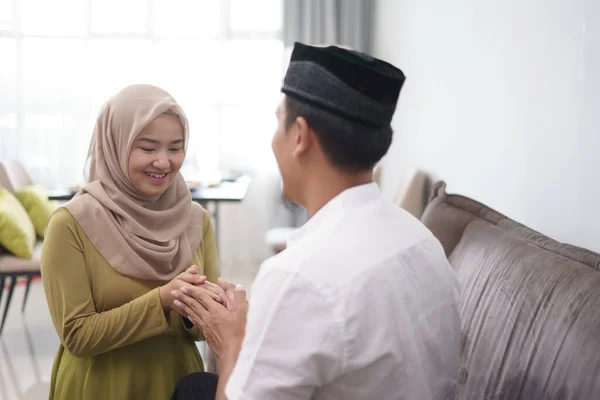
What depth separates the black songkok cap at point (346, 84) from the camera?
3.54ft

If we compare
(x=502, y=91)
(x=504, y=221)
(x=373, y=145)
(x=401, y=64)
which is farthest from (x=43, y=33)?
(x=373, y=145)

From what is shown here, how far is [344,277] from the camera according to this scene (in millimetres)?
998

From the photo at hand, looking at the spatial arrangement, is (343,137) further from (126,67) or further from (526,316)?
(126,67)

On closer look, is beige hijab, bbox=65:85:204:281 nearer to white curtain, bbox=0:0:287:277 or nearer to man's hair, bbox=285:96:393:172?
man's hair, bbox=285:96:393:172

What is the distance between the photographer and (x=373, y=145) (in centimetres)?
111

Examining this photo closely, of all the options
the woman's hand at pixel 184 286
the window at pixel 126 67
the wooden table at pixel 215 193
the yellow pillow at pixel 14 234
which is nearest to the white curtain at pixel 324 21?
the window at pixel 126 67

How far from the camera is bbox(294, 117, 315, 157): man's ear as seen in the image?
1.11 m

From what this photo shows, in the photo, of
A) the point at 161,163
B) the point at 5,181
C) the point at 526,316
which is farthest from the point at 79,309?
the point at 5,181

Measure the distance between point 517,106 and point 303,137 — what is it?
55.8 inches

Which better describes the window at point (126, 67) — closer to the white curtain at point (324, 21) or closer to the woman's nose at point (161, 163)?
the white curtain at point (324, 21)

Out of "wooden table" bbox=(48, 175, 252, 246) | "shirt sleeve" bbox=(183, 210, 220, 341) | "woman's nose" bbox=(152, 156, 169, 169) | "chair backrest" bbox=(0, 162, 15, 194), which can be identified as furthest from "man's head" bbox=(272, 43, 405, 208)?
"chair backrest" bbox=(0, 162, 15, 194)

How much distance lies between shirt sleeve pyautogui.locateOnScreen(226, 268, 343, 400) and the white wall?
3.40 feet

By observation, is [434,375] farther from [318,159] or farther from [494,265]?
[494,265]

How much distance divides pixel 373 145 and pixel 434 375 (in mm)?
397
